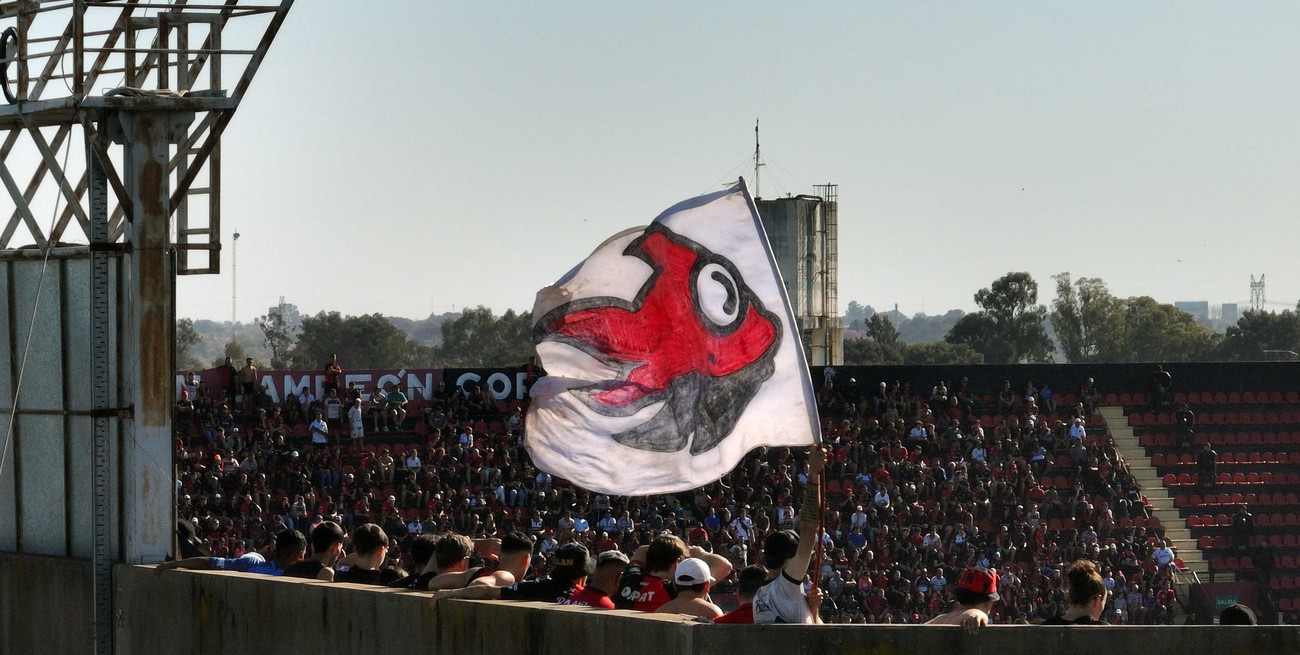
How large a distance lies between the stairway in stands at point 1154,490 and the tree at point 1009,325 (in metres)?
72.5

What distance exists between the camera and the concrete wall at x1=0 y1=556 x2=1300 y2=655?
648 cm

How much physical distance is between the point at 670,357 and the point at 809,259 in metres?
45.6

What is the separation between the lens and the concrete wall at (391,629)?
648 centimetres

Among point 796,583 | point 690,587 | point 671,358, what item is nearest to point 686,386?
point 671,358

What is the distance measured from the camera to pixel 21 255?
455 inches

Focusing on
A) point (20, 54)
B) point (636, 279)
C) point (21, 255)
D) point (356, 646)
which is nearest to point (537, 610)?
point (356, 646)

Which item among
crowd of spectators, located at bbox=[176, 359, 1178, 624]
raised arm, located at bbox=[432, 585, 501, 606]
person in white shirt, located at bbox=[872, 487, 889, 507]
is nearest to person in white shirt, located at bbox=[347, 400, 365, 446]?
crowd of spectators, located at bbox=[176, 359, 1178, 624]

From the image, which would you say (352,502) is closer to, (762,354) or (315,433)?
(315,433)

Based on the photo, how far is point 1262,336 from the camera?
10019cm

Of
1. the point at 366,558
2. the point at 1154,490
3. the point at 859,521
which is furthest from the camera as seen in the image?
the point at 1154,490

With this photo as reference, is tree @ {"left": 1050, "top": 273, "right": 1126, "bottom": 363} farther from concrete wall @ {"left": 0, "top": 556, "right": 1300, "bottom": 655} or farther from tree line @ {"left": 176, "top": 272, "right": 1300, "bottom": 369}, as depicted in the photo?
concrete wall @ {"left": 0, "top": 556, "right": 1300, "bottom": 655}

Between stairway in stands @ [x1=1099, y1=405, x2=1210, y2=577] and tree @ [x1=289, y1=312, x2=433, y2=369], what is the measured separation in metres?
93.3

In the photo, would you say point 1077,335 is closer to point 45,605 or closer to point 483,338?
point 483,338

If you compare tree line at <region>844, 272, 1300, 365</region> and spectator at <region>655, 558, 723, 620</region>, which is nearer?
spectator at <region>655, 558, 723, 620</region>
